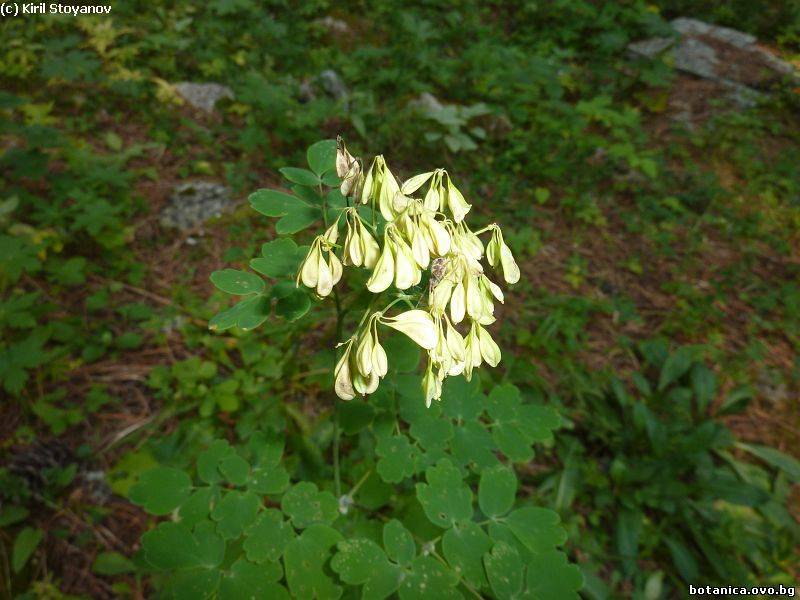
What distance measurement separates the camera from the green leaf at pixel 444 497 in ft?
4.64

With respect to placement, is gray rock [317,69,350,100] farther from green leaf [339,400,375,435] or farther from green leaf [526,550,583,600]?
green leaf [526,550,583,600]

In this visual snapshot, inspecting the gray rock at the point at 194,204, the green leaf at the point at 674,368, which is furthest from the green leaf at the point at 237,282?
the green leaf at the point at 674,368

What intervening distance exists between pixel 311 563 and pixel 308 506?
16 centimetres

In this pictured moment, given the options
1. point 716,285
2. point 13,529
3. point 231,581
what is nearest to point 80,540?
point 13,529

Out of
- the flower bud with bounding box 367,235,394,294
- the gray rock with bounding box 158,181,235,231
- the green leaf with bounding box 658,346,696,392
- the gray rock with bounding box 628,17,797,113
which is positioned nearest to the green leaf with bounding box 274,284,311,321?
the flower bud with bounding box 367,235,394,294

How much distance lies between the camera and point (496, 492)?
5.03ft

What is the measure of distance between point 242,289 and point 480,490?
3.37 feet

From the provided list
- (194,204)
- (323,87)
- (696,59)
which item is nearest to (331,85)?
(323,87)

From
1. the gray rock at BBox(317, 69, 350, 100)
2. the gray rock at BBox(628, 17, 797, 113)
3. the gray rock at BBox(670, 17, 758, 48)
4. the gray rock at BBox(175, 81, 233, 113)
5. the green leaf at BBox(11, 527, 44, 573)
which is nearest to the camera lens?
the green leaf at BBox(11, 527, 44, 573)

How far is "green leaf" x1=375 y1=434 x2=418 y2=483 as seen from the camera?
1.53 meters

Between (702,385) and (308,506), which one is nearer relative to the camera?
(308,506)

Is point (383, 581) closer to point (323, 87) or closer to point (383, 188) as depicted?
point (383, 188)

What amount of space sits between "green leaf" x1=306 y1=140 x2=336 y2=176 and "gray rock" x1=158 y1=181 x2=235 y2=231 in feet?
8.01

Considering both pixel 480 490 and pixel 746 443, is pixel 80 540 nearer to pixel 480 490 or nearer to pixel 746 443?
pixel 480 490
